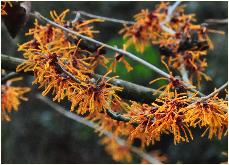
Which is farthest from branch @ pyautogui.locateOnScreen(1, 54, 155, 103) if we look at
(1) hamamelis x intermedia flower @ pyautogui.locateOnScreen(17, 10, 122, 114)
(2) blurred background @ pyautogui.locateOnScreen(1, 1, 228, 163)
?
(2) blurred background @ pyautogui.locateOnScreen(1, 1, 228, 163)

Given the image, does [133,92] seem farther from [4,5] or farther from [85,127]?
Answer: [85,127]

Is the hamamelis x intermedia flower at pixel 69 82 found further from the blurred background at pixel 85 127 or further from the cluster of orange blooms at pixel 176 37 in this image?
the blurred background at pixel 85 127

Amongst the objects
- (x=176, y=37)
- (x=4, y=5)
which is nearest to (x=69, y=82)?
(x=4, y=5)

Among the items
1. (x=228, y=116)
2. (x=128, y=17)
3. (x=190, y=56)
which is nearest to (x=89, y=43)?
(x=190, y=56)

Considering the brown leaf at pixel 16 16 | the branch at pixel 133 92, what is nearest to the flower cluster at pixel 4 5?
the brown leaf at pixel 16 16

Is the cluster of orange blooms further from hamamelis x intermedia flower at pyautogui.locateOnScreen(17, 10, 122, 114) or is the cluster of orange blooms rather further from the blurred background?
the blurred background

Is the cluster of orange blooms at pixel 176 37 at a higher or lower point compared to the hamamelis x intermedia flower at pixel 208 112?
higher
